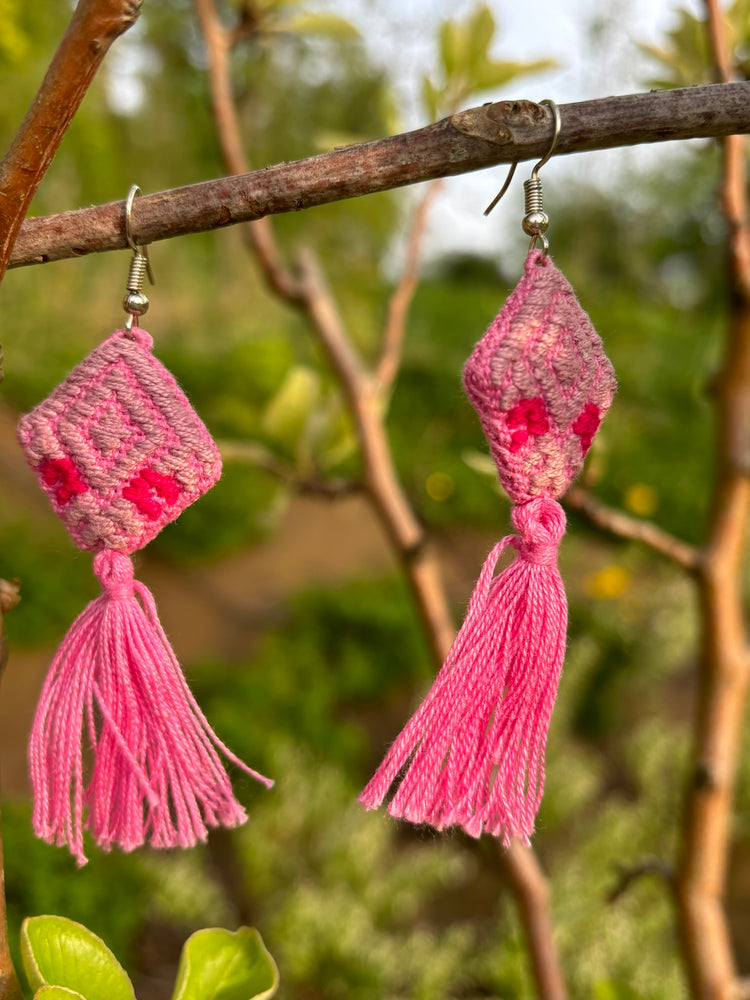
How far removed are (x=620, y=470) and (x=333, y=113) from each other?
3.16 m


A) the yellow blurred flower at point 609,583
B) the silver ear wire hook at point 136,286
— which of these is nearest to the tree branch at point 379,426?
the silver ear wire hook at point 136,286

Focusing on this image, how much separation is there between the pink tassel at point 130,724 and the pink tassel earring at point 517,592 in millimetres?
81

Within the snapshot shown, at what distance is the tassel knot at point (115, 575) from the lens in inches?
15.3

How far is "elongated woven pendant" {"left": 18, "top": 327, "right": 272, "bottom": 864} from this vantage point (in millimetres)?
385

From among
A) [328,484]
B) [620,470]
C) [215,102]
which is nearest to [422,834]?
[328,484]

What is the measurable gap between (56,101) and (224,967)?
1.23 ft

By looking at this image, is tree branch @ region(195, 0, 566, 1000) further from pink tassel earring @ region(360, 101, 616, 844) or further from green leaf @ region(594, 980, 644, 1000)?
pink tassel earring @ region(360, 101, 616, 844)

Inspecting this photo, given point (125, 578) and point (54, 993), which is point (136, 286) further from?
point (54, 993)

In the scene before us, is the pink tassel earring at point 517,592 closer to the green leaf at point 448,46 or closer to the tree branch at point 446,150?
the tree branch at point 446,150

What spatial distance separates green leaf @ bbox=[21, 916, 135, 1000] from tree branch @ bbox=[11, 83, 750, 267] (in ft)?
0.94

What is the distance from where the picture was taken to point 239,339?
13.4 ft

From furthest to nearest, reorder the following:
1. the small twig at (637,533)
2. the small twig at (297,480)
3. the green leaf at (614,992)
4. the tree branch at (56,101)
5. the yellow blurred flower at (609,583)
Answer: the yellow blurred flower at (609,583) → the small twig at (297,480) → the small twig at (637,533) → the green leaf at (614,992) → the tree branch at (56,101)

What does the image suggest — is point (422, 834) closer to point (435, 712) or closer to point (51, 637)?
point (435, 712)

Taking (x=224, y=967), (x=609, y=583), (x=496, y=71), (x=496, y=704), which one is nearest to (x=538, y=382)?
(x=496, y=704)
